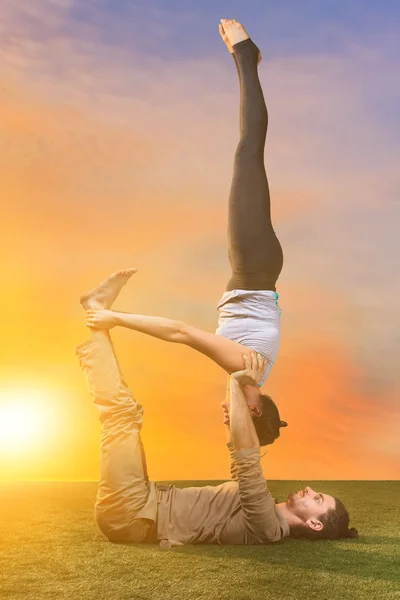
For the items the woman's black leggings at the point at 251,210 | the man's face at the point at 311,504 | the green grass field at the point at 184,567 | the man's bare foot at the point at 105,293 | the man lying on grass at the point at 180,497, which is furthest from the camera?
the woman's black leggings at the point at 251,210

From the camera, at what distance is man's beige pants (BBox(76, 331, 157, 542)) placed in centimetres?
325

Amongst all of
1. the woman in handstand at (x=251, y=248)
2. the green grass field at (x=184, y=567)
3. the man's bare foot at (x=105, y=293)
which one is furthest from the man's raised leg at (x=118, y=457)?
the woman in handstand at (x=251, y=248)

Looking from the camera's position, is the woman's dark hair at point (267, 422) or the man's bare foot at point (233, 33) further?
the man's bare foot at point (233, 33)

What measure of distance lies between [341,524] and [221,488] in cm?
66

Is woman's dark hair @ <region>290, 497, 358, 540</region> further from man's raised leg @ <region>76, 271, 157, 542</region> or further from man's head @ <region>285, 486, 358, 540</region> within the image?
man's raised leg @ <region>76, 271, 157, 542</region>

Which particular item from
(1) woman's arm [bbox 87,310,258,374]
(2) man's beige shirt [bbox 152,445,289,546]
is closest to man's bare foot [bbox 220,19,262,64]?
(1) woman's arm [bbox 87,310,258,374]

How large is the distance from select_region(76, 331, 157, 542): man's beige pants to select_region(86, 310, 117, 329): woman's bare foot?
0.46 feet

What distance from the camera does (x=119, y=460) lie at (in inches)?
128

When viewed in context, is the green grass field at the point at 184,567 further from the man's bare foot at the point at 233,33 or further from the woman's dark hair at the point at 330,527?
the man's bare foot at the point at 233,33

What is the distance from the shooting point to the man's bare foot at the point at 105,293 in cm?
363

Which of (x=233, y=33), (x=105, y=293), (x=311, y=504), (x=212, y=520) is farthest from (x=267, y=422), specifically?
(x=233, y=33)

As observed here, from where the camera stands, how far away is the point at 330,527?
3445 millimetres

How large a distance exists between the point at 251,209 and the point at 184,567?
1.99 meters

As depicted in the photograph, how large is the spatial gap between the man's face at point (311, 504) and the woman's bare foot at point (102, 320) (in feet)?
4.21
